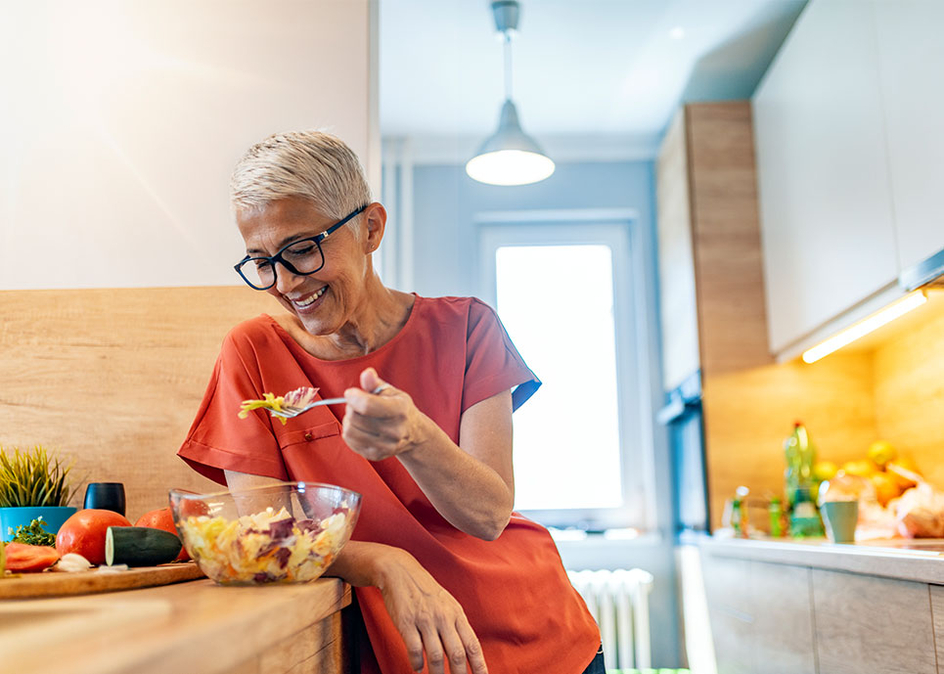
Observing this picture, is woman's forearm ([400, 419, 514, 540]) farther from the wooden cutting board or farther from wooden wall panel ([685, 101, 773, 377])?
wooden wall panel ([685, 101, 773, 377])

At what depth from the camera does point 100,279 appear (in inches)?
60.7

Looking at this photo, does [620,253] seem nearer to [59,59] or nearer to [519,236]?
[519,236]

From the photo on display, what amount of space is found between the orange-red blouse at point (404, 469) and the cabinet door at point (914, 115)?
46.5 inches

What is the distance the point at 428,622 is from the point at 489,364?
387mm

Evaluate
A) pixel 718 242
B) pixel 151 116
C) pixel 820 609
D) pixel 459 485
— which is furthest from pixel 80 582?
pixel 718 242

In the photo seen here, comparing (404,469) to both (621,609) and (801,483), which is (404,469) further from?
(621,609)

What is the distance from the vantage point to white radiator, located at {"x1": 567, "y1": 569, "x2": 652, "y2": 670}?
3420mm

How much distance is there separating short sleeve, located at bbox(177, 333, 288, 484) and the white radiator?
8.41 feet

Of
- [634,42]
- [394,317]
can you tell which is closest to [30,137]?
[394,317]

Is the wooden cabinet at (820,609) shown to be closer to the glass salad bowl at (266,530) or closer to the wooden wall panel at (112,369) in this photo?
the glass salad bowl at (266,530)

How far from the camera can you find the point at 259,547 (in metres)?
0.76

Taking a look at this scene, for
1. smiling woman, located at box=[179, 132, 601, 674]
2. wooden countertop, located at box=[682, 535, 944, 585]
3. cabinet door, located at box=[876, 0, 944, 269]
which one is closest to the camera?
smiling woman, located at box=[179, 132, 601, 674]

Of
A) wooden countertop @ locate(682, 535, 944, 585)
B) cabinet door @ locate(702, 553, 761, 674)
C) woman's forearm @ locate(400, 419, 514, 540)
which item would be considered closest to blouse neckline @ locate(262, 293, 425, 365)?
woman's forearm @ locate(400, 419, 514, 540)

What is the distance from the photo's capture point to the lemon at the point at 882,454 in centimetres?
262
